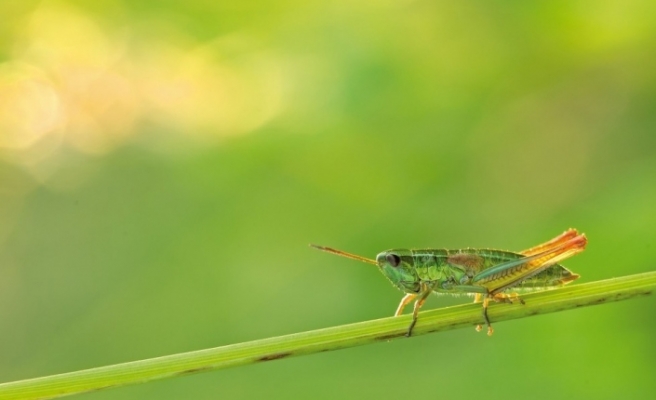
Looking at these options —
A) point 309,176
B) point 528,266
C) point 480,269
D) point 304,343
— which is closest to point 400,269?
point 480,269

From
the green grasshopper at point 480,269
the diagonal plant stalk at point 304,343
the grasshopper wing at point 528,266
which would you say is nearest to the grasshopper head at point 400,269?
the green grasshopper at point 480,269

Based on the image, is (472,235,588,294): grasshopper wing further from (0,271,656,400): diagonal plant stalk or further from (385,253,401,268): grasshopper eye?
(0,271,656,400): diagonal plant stalk

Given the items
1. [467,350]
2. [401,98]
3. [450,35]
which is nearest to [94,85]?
[401,98]

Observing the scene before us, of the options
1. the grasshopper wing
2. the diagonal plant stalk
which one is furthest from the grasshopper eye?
the diagonal plant stalk

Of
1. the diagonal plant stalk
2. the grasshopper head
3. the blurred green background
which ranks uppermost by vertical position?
the blurred green background

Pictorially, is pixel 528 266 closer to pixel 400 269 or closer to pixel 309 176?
pixel 400 269
